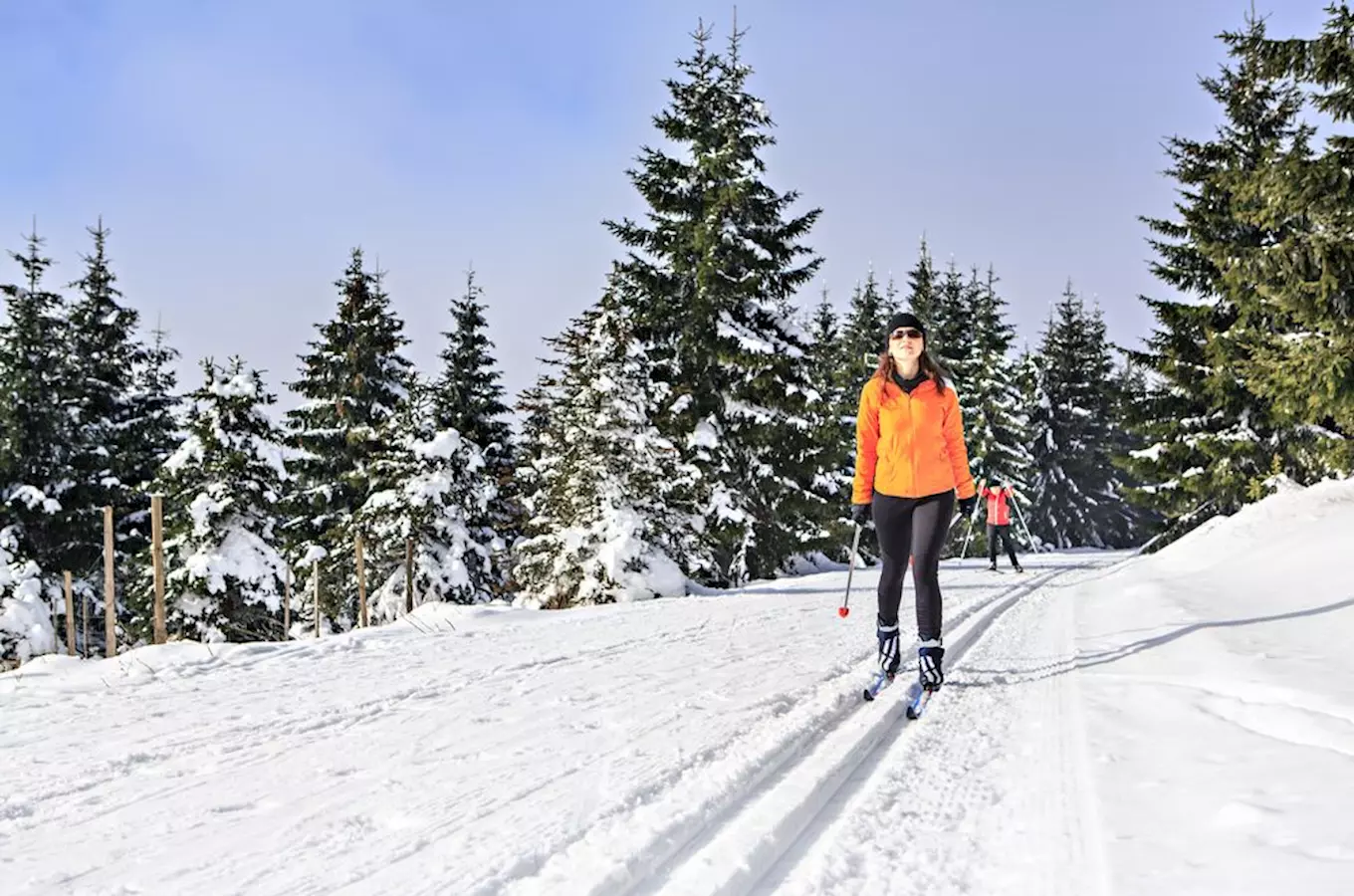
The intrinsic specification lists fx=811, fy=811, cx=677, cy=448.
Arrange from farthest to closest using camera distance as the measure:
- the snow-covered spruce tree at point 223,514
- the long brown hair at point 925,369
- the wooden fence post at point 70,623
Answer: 1. the snow-covered spruce tree at point 223,514
2. the wooden fence post at point 70,623
3. the long brown hair at point 925,369

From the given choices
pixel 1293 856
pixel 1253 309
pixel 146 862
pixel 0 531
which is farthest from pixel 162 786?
pixel 0 531

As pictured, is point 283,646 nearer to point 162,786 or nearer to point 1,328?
point 162,786

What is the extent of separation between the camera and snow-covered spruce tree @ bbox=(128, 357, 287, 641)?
64.1 ft

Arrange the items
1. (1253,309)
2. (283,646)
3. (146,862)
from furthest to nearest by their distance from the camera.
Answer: (1253,309)
(283,646)
(146,862)

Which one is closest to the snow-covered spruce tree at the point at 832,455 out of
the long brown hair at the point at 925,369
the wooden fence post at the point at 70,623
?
the long brown hair at the point at 925,369

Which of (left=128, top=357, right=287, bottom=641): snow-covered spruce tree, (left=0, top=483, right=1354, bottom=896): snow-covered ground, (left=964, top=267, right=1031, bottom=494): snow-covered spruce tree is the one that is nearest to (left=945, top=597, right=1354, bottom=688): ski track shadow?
(left=0, top=483, right=1354, bottom=896): snow-covered ground

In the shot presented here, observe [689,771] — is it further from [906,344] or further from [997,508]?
[997,508]

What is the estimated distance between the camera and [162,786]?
3.15 metres

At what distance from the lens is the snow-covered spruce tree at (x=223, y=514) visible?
1955 cm

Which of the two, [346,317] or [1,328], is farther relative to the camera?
[346,317]

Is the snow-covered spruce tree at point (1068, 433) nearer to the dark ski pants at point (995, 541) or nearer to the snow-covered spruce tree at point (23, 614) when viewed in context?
the dark ski pants at point (995, 541)

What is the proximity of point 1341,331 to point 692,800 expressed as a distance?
1371 centimetres

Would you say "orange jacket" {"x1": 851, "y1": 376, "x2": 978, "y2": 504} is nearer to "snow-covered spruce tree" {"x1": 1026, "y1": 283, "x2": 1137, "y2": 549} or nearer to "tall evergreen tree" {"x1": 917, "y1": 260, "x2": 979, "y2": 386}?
"tall evergreen tree" {"x1": 917, "y1": 260, "x2": 979, "y2": 386}

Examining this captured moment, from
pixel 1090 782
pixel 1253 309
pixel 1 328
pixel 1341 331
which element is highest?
pixel 1 328
